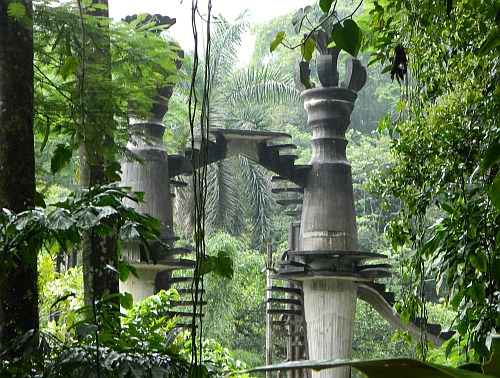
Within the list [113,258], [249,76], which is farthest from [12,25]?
[249,76]

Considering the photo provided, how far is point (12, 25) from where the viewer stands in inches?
124

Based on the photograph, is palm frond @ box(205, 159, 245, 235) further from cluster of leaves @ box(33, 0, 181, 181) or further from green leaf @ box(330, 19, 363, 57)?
green leaf @ box(330, 19, 363, 57)

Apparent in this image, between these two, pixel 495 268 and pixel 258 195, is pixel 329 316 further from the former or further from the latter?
pixel 258 195

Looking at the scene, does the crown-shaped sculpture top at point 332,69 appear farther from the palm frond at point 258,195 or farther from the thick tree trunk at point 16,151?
the palm frond at point 258,195

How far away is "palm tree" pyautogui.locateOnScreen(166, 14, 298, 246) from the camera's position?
1909 centimetres

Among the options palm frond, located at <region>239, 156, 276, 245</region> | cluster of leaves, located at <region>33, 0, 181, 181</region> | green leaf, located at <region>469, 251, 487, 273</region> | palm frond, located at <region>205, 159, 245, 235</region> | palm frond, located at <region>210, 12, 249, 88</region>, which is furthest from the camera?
palm frond, located at <region>210, 12, 249, 88</region>

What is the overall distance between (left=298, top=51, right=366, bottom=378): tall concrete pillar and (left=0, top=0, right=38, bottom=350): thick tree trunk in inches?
209

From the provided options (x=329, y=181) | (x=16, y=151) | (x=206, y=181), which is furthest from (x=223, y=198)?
(x=206, y=181)

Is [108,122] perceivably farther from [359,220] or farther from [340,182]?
[359,220]

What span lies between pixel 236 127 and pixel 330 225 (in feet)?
39.4

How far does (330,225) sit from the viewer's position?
27.0ft

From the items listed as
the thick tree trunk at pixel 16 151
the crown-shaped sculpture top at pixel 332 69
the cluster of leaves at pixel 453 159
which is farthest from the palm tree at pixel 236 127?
the thick tree trunk at pixel 16 151

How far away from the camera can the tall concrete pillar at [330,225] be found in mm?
8180

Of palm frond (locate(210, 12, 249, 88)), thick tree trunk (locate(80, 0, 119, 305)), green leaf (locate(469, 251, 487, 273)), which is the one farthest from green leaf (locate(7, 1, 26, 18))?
palm frond (locate(210, 12, 249, 88))
